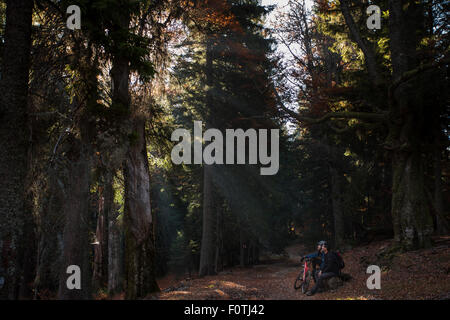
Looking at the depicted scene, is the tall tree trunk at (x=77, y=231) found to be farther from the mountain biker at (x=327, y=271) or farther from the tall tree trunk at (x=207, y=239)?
the tall tree trunk at (x=207, y=239)

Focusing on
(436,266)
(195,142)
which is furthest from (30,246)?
(436,266)

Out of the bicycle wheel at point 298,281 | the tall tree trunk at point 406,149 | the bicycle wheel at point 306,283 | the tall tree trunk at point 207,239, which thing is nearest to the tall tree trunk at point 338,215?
the tall tree trunk at point 406,149

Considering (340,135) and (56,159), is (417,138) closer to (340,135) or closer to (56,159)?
(340,135)

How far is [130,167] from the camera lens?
8258 millimetres

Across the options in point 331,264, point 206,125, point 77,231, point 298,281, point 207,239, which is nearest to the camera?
point 77,231

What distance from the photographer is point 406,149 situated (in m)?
11.4

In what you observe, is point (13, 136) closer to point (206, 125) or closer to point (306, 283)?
point (306, 283)

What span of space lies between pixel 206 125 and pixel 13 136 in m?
11.9

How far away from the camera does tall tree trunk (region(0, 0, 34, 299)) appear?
5.65 metres

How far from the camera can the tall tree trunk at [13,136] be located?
5.65 m

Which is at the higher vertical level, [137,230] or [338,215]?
[137,230]

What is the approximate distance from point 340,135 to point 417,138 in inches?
158

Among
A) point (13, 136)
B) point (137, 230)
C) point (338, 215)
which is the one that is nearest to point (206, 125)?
point (338, 215)

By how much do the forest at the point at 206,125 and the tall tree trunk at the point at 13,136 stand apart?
3cm
